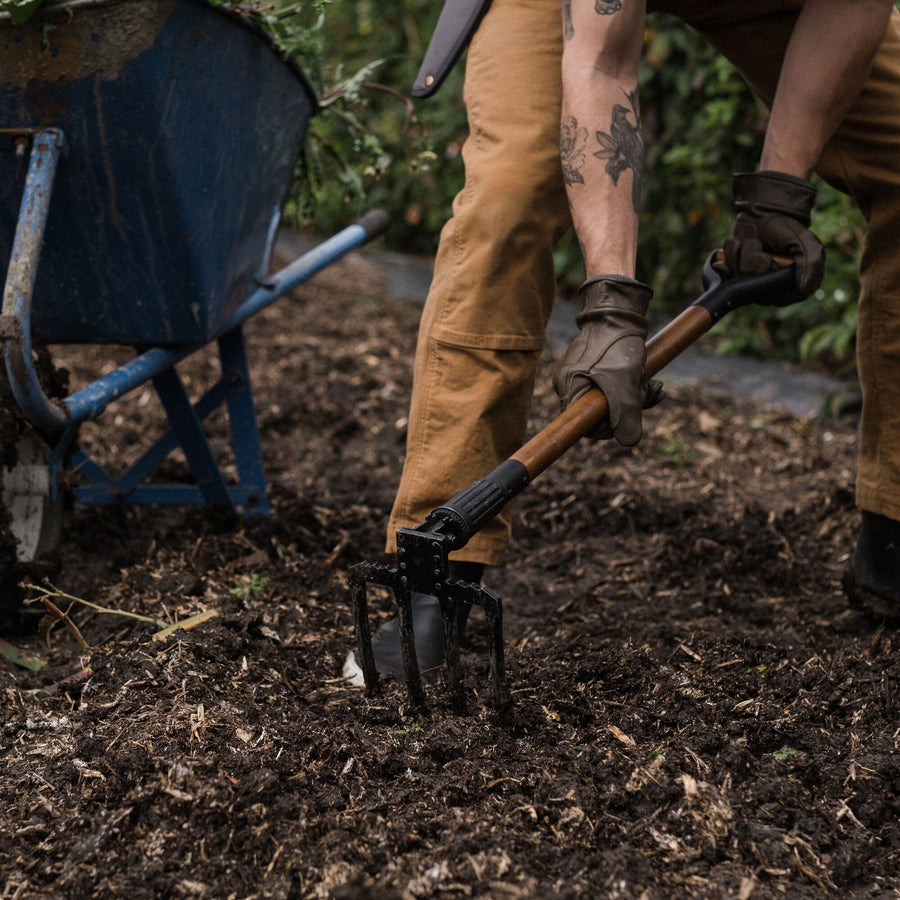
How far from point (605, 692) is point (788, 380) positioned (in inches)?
123

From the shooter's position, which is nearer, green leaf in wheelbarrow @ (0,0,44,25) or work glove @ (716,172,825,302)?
green leaf in wheelbarrow @ (0,0,44,25)

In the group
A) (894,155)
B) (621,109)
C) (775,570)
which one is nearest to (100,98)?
(621,109)

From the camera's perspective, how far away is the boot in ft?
6.45

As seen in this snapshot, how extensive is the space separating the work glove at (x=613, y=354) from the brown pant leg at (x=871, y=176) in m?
0.75

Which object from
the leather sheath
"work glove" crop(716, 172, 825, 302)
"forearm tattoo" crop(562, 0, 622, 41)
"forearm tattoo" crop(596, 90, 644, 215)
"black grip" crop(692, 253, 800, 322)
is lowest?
"black grip" crop(692, 253, 800, 322)

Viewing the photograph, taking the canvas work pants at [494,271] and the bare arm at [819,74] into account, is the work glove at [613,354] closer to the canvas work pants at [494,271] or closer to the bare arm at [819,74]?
the canvas work pants at [494,271]

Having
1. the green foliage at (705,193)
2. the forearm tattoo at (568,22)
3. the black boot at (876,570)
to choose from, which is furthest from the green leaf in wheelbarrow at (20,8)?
the green foliage at (705,193)

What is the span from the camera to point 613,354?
173 centimetres

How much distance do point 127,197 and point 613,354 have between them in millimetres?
1134

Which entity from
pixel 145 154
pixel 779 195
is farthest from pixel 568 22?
pixel 145 154

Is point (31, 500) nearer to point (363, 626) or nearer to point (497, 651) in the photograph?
point (363, 626)

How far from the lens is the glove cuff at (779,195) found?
2.04m

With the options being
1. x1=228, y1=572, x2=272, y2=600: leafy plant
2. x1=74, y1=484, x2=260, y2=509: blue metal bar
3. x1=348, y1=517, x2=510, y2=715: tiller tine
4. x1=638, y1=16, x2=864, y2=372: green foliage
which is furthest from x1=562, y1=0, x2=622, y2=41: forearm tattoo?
x1=638, y1=16, x2=864, y2=372: green foliage

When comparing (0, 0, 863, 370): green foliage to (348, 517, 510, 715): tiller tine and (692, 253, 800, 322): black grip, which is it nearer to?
(692, 253, 800, 322): black grip
